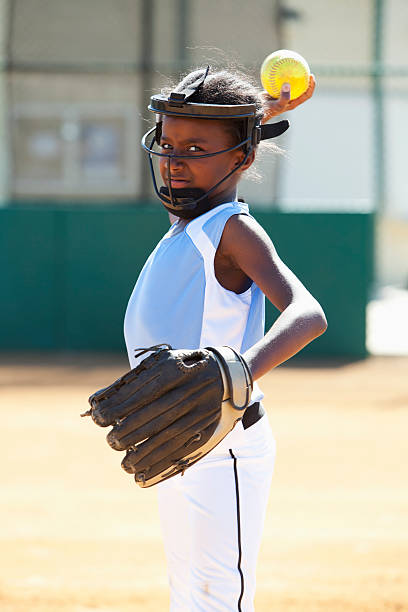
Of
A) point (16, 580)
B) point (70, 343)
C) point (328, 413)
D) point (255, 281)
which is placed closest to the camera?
point (255, 281)

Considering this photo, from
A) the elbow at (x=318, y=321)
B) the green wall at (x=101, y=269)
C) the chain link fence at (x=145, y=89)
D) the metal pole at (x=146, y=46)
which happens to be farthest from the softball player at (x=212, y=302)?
the metal pole at (x=146, y=46)

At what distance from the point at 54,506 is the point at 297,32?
39.7ft

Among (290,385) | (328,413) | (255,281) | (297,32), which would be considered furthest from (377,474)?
(297,32)

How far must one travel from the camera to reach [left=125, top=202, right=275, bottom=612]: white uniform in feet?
7.06

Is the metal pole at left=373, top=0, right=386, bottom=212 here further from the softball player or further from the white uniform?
Answer: the white uniform

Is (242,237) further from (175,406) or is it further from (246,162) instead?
(175,406)

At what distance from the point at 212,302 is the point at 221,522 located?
1.74 ft

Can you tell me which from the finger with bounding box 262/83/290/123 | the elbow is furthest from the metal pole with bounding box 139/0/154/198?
the elbow

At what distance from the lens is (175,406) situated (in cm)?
188

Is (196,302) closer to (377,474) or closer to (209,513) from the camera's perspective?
(209,513)

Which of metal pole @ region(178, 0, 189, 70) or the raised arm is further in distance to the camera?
metal pole @ region(178, 0, 189, 70)

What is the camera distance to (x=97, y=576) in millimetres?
3838

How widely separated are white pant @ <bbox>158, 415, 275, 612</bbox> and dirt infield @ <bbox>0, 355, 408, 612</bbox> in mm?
1395

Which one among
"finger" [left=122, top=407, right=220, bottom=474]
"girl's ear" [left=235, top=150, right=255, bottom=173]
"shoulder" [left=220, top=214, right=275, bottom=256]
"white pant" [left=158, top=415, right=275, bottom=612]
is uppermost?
"girl's ear" [left=235, top=150, right=255, bottom=173]
